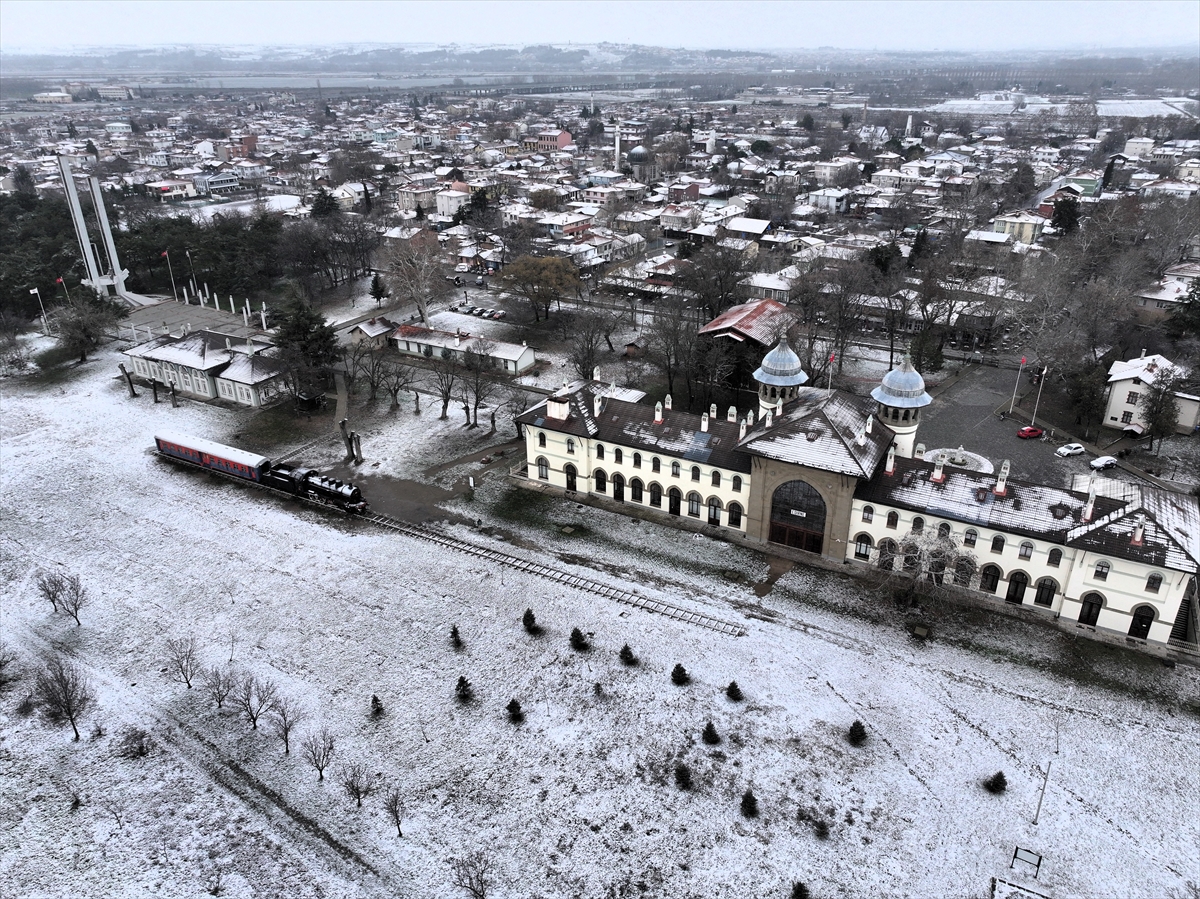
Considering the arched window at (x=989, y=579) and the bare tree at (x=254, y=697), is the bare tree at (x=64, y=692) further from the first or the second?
the arched window at (x=989, y=579)

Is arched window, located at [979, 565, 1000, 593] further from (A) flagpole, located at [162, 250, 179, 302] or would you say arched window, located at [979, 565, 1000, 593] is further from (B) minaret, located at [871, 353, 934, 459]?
(A) flagpole, located at [162, 250, 179, 302]

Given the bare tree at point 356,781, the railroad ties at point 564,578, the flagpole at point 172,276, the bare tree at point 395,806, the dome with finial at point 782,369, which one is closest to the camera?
the bare tree at point 395,806

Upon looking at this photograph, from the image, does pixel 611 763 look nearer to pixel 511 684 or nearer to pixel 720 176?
pixel 511 684

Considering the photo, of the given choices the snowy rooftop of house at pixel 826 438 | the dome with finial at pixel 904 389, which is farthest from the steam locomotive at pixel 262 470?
the dome with finial at pixel 904 389

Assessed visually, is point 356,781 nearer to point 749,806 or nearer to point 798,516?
point 749,806

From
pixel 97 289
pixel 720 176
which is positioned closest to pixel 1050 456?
pixel 97 289

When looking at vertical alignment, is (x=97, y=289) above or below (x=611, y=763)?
above

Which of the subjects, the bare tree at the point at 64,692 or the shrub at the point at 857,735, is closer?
the shrub at the point at 857,735
